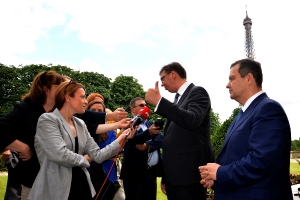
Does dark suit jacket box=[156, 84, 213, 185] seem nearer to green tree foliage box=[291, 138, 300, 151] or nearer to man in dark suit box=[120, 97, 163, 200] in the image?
man in dark suit box=[120, 97, 163, 200]

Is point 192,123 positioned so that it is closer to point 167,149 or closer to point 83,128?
point 167,149

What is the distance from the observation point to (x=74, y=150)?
3.45 meters

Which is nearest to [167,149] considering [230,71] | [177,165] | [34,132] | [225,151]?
[177,165]

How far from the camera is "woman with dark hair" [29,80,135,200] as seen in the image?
124 inches

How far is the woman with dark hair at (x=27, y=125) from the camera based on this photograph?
11.5ft

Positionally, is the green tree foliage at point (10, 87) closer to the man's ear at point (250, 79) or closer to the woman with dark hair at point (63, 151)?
the woman with dark hair at point (63, 151)

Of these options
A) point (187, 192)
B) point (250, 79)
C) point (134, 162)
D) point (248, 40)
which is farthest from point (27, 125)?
point (248, 40)

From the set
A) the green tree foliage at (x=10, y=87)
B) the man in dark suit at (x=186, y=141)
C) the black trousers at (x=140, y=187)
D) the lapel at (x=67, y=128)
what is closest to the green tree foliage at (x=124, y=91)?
the green tree foliage at (x=10, y=87)

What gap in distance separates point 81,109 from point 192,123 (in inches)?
52.1

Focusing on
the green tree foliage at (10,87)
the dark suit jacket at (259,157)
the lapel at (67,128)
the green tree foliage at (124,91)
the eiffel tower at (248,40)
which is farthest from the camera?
the eiffel tower at (248,40)

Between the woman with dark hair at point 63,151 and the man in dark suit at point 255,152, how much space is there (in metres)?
1.31

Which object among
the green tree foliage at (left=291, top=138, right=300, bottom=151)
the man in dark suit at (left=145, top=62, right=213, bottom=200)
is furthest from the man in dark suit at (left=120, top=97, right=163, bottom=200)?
the green tree foliage at (left=291, top=138, right=300, bottom=151)

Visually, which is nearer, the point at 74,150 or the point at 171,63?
the point at 74,150

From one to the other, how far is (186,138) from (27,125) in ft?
6.33
